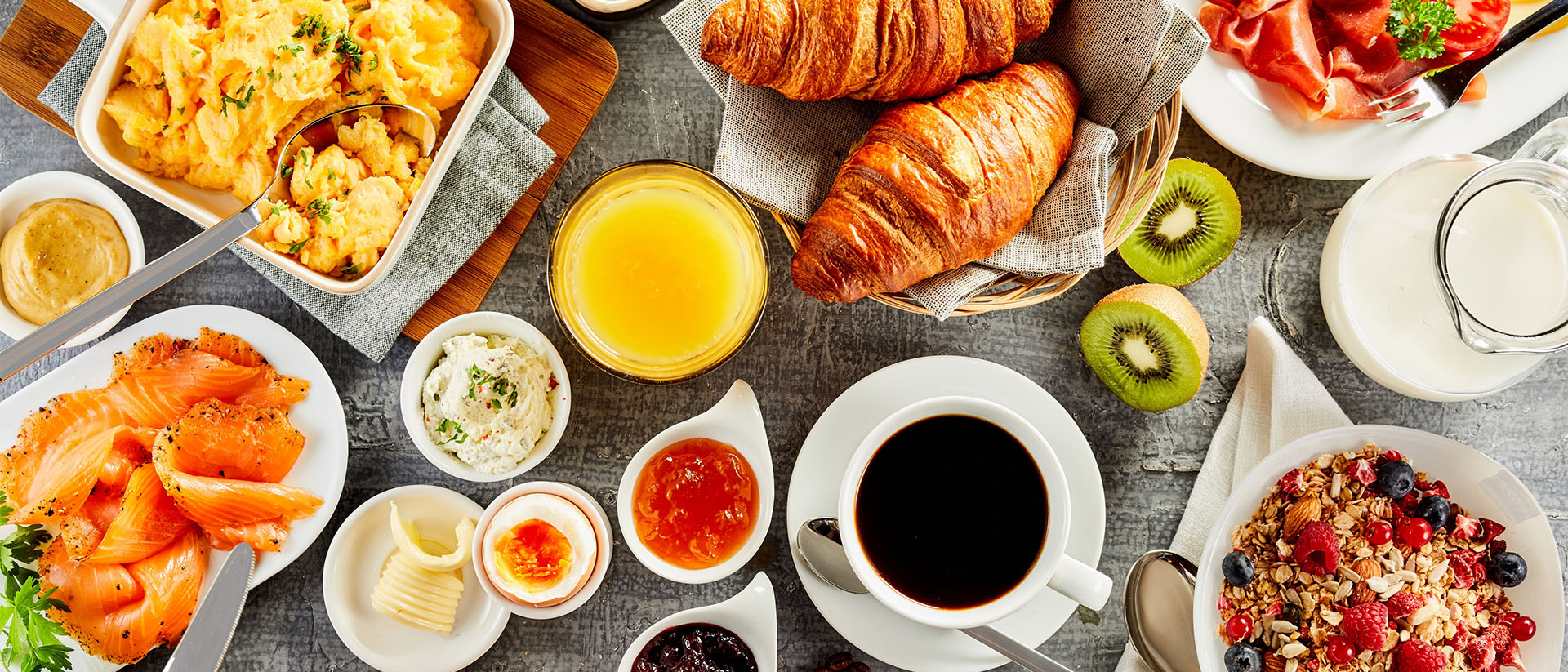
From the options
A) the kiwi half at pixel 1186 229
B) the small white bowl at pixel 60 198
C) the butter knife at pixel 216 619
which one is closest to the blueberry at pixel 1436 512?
the kiwi half at pixel 1186 229

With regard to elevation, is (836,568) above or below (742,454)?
below

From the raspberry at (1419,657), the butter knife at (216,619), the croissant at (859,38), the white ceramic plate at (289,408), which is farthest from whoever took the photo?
the white ceramic plate at (289,408)

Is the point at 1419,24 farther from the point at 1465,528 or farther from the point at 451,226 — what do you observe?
the point at 451,226

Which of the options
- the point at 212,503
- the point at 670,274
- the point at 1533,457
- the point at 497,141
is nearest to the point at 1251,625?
the point at 1533,457

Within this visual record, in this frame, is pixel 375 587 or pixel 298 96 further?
pixel 375 587

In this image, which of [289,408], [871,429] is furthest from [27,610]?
[871,429]

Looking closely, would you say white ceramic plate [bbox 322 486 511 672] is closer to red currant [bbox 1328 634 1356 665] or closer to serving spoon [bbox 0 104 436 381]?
serving spoon [bbox 0 104 436 381]

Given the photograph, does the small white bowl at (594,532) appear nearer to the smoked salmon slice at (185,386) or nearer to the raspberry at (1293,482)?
the smoked salmon slice at (185,386)
